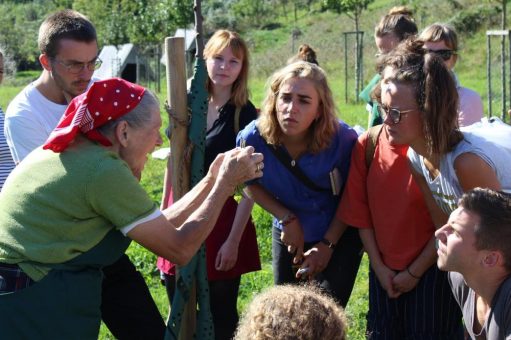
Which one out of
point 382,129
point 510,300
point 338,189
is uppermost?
point 382,129

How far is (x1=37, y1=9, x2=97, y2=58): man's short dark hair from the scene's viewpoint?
148 inches

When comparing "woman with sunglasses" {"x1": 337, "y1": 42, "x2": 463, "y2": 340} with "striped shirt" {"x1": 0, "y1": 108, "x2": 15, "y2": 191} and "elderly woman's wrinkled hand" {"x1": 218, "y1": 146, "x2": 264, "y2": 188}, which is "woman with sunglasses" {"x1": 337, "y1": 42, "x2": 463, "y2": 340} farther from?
"striped shirt" {"x1": 0, "y1": 108, "x2": 15, "y2": 191}

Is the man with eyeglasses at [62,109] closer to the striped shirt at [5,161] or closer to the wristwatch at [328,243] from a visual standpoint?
the striped shirt at [5,161]

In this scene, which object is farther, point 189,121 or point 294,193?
point 294,193

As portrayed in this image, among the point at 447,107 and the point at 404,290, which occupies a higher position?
the point at 447,107

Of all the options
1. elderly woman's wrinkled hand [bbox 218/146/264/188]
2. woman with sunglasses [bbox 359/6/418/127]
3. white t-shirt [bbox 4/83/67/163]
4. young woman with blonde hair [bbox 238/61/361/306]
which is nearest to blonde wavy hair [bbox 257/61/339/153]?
young woman with blonde hair [bbox 238/61/361/306]

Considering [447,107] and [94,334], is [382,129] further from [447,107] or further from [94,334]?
[94,334]

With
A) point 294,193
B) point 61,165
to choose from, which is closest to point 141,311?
point 294,193

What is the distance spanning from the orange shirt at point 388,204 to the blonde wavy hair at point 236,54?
0.87 metres

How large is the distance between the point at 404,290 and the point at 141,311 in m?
1.26

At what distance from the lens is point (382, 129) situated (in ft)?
12.0

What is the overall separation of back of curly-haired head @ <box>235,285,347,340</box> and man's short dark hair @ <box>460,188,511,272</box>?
81 centimetres

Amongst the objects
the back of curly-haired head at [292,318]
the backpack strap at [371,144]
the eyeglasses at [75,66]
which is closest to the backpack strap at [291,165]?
the backpack strap at [371,144]

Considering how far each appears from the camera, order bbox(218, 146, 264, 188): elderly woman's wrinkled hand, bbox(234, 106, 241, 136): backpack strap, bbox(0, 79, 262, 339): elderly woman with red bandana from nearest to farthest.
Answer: bbox(0, 79, 262, 339): elderly woman with red bandana
bbox(218, 146, 264, 188): elderly woman's wrinkled hand
bbox(234, 106, 241, 136): backpack strap
